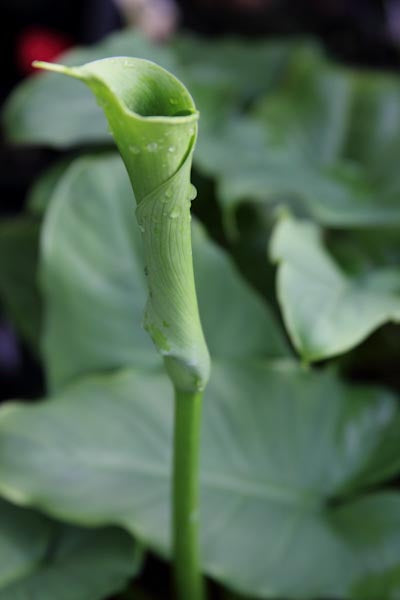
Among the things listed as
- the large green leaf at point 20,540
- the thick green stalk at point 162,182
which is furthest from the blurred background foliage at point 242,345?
the thick green stalk at point 162,182

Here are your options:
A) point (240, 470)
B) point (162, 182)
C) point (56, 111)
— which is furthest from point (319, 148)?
point (162, 182)

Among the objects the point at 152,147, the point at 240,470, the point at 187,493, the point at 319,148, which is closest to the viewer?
the point at 152,147

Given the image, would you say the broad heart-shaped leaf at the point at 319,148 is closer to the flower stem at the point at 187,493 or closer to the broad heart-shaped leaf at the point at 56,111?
the broad heart-shaped leaf at the point at 56,111

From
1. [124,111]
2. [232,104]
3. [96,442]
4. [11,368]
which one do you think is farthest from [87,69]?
[11,368]

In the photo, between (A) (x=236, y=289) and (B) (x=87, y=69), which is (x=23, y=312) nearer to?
(A) (x=236, y=289)

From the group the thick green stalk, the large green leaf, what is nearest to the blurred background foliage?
the large green leaf

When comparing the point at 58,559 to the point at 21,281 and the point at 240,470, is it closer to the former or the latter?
the point at 240,470

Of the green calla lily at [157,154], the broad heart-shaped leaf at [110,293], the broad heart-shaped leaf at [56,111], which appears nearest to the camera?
the green calla lily at [157,154]

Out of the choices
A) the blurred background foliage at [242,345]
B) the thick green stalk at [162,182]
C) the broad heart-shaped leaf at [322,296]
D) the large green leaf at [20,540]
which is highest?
the thick green stalk at [162,182]
